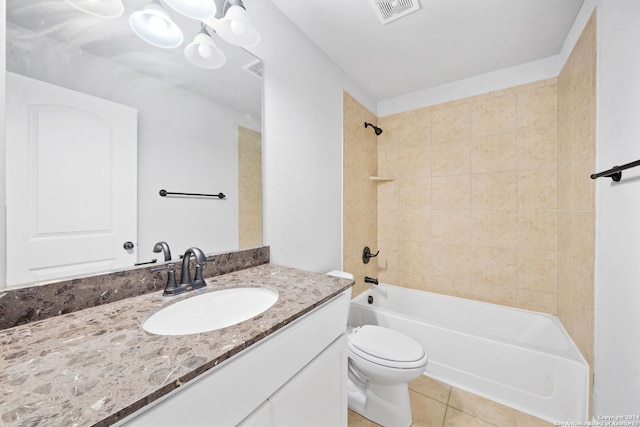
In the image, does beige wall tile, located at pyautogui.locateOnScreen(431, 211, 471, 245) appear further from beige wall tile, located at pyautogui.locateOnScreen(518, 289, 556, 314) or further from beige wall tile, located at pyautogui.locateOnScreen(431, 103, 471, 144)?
beige wall tile, located at pyautogui.locateOnScreen(431, 103, 471, 144)

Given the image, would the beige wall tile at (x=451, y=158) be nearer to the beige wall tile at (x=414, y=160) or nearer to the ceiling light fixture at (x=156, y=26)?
the beige wall tile at (x=414, y=160)

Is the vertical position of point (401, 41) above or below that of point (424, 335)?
above

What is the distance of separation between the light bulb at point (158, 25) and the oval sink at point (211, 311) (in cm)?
104

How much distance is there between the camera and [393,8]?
137 centimetres

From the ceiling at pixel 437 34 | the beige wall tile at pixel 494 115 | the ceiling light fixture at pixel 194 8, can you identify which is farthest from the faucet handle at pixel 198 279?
the beige wall tile at pixel 494 115

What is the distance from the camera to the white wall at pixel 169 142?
2.34 ft

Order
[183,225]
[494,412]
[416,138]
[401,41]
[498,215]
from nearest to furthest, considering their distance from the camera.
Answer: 1. [183,225]
2. [494,412]
3. [401,41]
4. [498,215]
5. [416,138]

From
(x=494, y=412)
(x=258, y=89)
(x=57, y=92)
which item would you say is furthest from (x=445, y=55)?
(x=494, y=412)

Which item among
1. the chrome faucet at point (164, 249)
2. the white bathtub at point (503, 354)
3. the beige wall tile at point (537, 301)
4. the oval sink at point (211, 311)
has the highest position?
the chrome faucet at point (164, 249)

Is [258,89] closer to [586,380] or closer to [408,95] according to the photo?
[408,95]

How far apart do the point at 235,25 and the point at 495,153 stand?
215 centimetres

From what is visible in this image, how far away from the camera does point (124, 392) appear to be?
→ 15.7 inches

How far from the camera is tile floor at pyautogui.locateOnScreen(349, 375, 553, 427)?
132 cm

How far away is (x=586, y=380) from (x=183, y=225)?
7.02 ft
